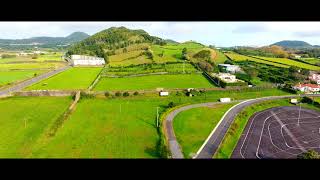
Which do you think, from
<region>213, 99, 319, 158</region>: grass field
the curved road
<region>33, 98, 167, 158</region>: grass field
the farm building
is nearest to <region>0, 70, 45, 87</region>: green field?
<region>33, 98, 167, 158</region>: grass field

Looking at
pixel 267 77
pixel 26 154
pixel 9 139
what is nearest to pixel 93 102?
pixel 9 139

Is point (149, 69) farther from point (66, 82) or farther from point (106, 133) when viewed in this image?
point (106, 133)

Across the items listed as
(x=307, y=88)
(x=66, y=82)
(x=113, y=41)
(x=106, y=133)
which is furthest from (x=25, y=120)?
(x=113, y=41)

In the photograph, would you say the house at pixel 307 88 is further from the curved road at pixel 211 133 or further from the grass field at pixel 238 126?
the curved road at pixel 211 133

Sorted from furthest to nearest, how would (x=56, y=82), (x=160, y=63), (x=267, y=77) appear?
(x=160, y=63) < (x=267, y=77) < (x=56, y=82)
